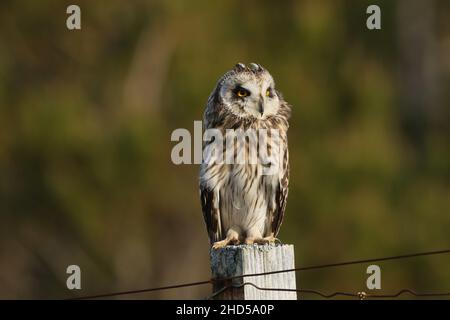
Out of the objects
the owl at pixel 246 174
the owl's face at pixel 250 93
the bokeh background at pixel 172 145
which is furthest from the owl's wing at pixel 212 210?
the bokeh background at pixel 172 145

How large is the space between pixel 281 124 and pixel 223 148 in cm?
40

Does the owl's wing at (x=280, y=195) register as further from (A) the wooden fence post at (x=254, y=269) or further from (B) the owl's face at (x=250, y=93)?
(A) the wooden fence post at (x=254, y=269)

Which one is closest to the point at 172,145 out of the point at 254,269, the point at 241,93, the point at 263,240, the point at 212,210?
the point at 241,93

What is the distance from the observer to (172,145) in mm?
13336

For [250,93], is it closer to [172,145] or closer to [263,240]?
[263,240]

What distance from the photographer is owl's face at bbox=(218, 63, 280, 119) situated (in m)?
6.47

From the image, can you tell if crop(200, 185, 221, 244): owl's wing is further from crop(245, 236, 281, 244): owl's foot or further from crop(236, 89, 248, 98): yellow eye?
crop(236, 89, 248, 98): yellow eye

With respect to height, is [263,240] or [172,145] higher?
[172,145]

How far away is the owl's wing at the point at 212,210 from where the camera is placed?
6.44m

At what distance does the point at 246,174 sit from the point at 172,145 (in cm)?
698

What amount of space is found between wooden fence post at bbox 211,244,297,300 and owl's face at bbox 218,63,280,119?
6.77 ft

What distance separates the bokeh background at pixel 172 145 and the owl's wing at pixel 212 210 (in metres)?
6.59
